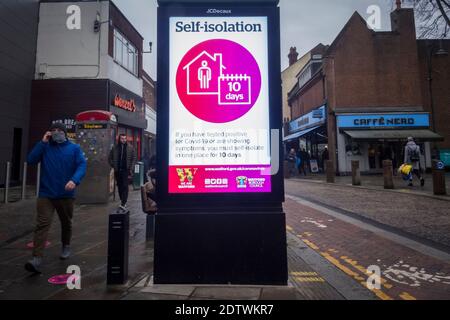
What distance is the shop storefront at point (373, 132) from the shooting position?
925 inches

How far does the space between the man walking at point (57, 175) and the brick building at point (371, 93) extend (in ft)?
71.1

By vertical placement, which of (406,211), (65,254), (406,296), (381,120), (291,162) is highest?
(381,120)

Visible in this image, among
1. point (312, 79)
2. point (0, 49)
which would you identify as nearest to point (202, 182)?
point (0, 49)

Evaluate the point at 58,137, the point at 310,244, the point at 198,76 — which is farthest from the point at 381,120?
the point at 58,137

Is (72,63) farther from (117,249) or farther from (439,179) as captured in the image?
(439,179)

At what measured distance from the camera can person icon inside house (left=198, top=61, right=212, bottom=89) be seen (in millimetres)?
3758

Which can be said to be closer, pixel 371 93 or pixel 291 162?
pixel 371 93

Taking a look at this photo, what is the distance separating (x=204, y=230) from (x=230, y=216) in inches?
12.9

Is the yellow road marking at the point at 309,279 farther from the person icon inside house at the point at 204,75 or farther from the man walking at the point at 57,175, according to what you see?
the man walking at the point at 57,175

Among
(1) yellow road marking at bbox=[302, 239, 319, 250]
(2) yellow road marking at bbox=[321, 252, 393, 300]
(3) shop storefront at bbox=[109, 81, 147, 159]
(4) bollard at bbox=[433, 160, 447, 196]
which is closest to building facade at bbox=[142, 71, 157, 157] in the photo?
(3) shop storefront at bbox=[109, 81, 147, 159]

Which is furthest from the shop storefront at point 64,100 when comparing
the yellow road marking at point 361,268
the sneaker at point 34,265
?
the yellow road marking at point 361,268

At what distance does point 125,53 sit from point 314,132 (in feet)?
55.6

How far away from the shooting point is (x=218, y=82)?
12.3 ft

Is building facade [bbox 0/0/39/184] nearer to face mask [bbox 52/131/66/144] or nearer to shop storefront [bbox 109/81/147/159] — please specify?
shop storefront [bbox 109/81/147/159]
